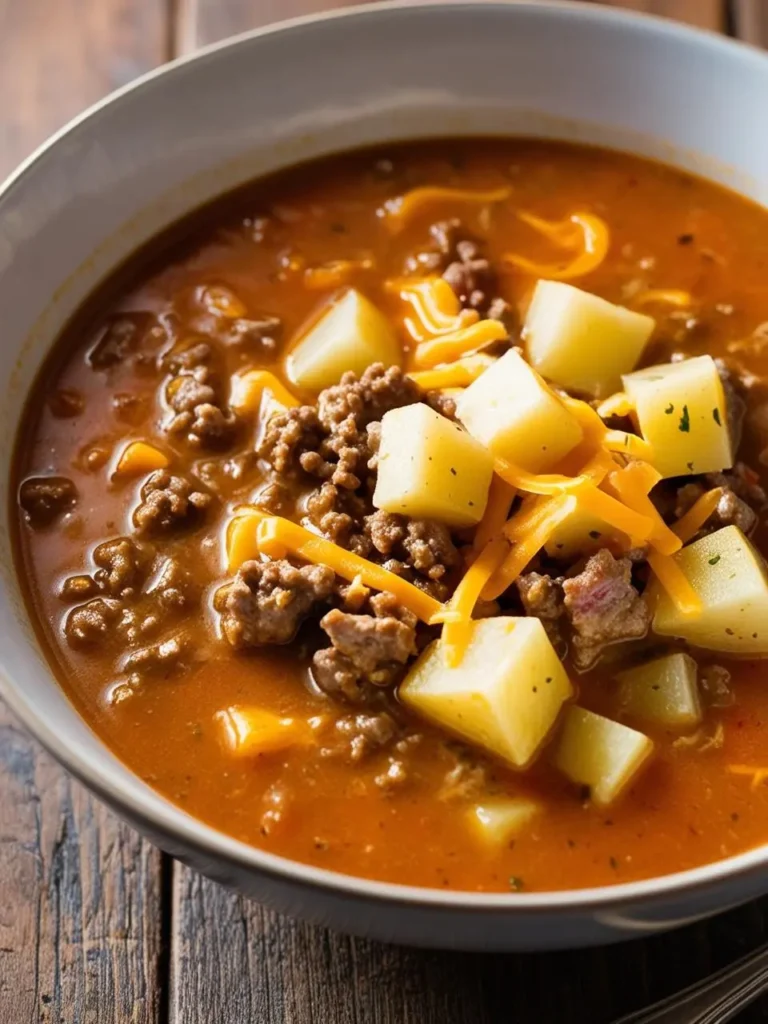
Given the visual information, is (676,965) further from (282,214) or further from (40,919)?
(282,214)

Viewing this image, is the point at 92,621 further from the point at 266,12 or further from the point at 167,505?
the point at 266,12

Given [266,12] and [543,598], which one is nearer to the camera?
[543,598]

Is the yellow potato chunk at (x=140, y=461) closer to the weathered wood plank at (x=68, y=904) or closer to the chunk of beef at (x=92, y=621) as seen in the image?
the chunk of beef at (x=92, y=621)

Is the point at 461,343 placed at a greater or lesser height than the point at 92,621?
greater

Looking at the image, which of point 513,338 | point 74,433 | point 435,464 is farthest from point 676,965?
Answer: point 74,433

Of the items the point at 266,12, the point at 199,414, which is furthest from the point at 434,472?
the point at 266,12

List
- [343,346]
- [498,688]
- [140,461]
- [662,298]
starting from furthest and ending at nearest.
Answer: [662,298] → [343,346] → [140,461] → [498,688]

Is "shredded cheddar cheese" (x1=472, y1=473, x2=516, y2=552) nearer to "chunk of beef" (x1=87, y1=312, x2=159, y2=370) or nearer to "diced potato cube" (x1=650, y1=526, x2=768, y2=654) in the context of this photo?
"diced potato cube" (x1=650, y1=526, x2=768, y2=654)
